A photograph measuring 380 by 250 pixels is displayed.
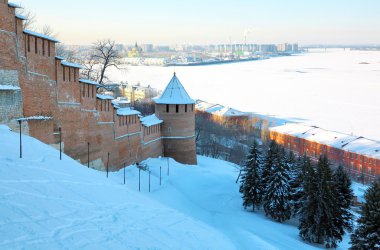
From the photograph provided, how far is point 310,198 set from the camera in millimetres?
14367

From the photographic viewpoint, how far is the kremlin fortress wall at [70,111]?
469 inches

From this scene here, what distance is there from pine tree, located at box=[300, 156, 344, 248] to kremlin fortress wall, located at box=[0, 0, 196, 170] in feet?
24.5

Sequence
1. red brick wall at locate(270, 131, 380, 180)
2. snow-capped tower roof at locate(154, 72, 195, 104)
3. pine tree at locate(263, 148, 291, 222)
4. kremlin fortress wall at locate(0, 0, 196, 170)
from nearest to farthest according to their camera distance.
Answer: kremlin fortress wall at locate(0, 0, 196, 170)
pine tree at locate(263, 148, 291, 222)
snow-capped tower roof at locate(154, 72, 195, 104)
red brick wall at locate(270, 131, 380, 180)

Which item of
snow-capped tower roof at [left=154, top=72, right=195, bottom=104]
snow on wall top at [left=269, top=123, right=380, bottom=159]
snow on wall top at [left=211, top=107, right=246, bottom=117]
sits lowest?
snow on wall top at [left=269, top=123, right=380, bottom=159]

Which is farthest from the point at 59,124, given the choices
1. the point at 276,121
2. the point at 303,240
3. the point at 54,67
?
the point at 276,121

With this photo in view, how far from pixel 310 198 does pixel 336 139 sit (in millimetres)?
24230

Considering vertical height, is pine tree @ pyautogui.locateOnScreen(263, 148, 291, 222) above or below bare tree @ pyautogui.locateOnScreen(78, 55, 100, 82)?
below

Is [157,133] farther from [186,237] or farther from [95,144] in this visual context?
[186,237]

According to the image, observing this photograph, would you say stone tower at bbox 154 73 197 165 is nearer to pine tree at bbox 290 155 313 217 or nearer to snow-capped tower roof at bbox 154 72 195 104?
snow-capped tower roof at bbox 154 72 195 104

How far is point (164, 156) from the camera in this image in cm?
2180

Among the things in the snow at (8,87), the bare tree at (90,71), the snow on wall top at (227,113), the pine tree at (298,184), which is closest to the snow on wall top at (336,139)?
the snow on wall top at (227,113)

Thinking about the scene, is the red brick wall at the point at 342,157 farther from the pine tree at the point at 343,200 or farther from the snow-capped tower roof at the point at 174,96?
the pine tree at the point at 343,200

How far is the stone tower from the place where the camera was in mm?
21516

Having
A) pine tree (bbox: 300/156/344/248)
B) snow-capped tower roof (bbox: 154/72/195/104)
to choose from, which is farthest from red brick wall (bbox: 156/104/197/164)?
pine tree (bbox: 300/156/344/248)
